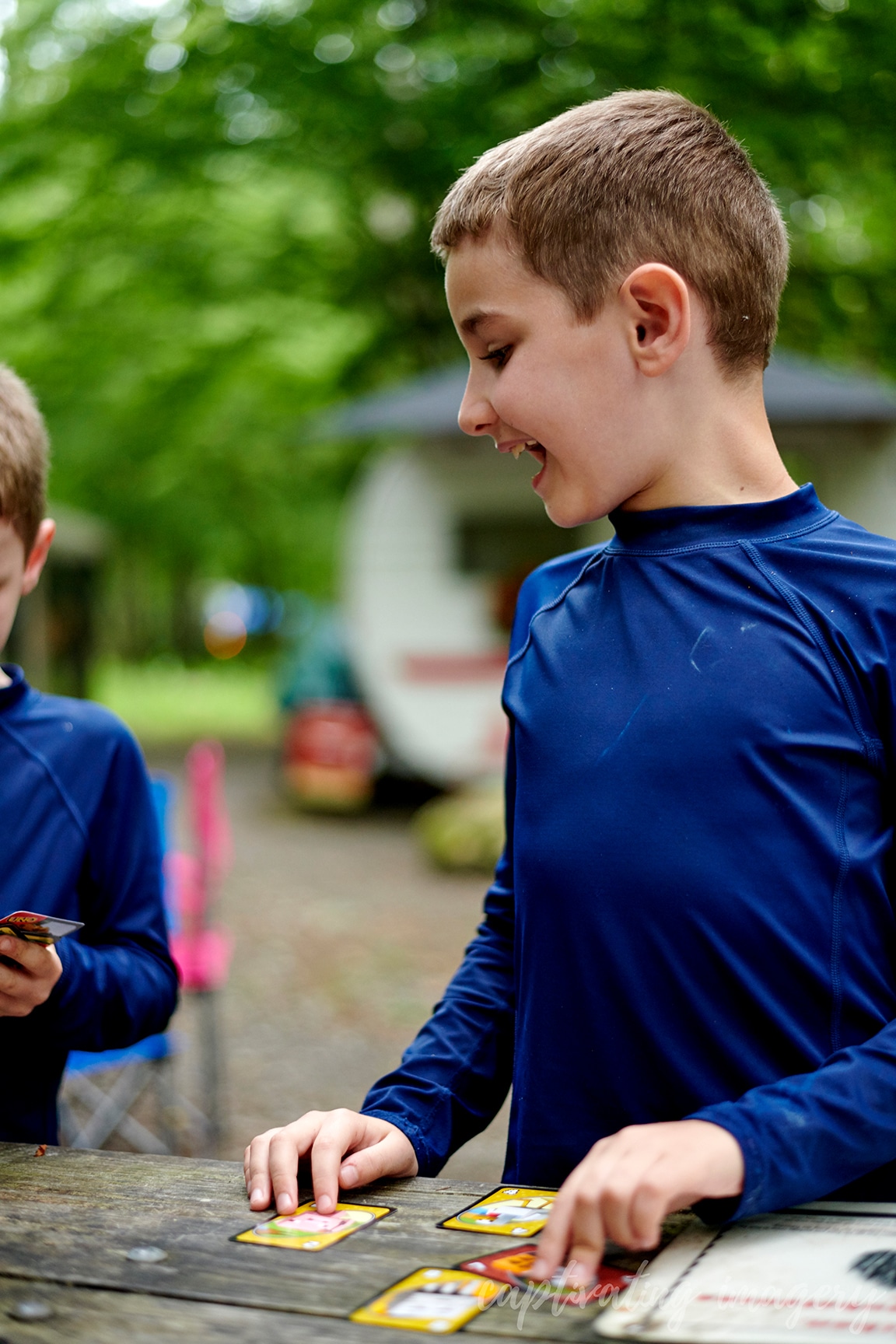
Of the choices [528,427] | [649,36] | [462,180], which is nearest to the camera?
[528,427]

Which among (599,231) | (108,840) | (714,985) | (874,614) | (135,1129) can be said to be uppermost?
(599,231)

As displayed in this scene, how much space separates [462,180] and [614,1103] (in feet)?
3.47

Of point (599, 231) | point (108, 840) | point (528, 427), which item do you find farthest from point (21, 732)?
point (599, 231)

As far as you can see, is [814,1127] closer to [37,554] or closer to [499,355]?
[499,355]

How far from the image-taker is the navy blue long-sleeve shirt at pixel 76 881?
1.97 m

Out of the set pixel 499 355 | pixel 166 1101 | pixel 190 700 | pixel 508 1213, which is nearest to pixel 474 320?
pixel 499 355

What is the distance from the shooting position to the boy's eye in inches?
60.7

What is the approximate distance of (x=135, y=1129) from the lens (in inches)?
189

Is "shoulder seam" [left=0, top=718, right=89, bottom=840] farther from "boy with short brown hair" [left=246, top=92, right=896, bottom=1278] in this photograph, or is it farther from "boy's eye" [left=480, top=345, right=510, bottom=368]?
"boy's eye" [left=480, top=345, right=510, bottom=368]

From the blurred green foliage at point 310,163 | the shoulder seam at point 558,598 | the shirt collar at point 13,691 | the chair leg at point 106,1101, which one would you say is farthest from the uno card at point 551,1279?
the chair leg at point 106,1101

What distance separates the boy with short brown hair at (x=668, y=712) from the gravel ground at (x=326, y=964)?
3.51 metres

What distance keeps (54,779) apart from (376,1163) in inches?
33.7

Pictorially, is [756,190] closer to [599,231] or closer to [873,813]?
[599,231]

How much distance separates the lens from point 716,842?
1404mm
